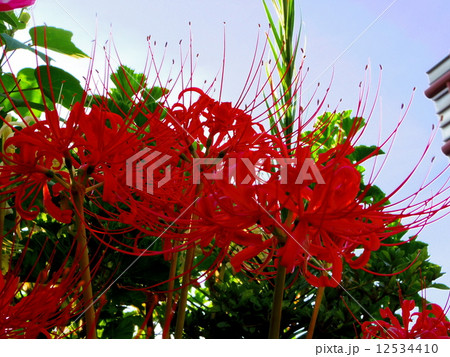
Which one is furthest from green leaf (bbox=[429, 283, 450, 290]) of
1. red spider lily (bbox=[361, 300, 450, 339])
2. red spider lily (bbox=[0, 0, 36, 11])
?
red spider lily (bbox=[0, 0, 36, 11])

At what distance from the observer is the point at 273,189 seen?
0.60m

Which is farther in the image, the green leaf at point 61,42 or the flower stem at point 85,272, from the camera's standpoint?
the green leaf at point 61,42

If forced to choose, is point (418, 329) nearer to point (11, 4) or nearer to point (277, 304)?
point (277, 304)

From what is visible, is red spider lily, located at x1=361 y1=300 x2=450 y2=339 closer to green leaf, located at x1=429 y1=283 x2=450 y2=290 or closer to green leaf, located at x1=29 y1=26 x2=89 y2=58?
green leaf, located at x1=429 y1=283 x2=450 y2=290

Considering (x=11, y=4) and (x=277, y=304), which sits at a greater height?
(x=11, y=4)

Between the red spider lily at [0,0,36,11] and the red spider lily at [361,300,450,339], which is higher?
the red spider lily at [0,0,36,11]

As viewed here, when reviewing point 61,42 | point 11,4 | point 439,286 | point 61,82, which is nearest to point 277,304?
point 11,4

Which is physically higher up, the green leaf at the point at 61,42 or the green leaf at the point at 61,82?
the green leaf at the point at 61,42

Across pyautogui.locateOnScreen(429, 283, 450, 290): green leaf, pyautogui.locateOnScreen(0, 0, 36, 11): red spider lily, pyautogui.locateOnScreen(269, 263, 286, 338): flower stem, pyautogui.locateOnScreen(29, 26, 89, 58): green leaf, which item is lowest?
pyautogui.locateOnScreen(269, 263, 286, 338): flower stem

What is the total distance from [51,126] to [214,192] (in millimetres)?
249

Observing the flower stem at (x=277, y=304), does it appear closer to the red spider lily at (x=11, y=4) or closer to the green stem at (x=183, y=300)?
the green stem at (x=183, y=300)

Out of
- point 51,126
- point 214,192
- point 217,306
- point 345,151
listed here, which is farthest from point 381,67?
point 217,306

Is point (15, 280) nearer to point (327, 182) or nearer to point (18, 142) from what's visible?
point (18, 142)

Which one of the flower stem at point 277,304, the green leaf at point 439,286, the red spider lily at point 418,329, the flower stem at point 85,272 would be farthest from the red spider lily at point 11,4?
the green leaf at point 439,286
